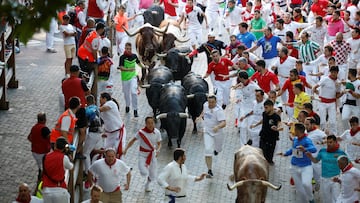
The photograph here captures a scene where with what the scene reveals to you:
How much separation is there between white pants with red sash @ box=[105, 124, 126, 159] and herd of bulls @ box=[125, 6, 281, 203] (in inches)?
71.7

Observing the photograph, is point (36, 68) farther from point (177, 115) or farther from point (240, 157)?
point (240, 157)

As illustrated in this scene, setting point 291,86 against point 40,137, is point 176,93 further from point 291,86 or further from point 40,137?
point 40,137

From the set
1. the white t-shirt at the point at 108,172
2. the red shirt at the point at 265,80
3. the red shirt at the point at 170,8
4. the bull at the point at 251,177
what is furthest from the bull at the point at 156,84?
the red shirt at the point at 170,8

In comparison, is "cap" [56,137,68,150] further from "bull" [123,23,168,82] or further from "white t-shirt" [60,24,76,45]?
"bull" [123,23,168,82]

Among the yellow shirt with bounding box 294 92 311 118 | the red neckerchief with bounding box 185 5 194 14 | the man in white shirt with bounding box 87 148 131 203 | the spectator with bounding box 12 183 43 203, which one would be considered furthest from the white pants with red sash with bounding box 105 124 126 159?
the red neckerchief with bounding box 185 5 194 14

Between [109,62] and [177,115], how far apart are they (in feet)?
6.57

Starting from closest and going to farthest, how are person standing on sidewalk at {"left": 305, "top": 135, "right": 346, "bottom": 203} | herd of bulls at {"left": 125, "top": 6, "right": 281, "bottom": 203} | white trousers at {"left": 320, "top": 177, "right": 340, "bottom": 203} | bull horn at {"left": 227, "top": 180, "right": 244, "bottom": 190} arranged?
bull horn at {"left": 227, "top": 180, "right": 244, "bottom": 190}
herd of bulls at {"left": 125, "top": 6, "right": 281, "bottom": 203}
person standing on sidewalk at {"left": 305, "top": 135, "right": 346, "bottom": 203}
white trousers at {"left": 320, "top": 177, "right": 340, "bottom": 203}

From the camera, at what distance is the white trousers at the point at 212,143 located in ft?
61.2

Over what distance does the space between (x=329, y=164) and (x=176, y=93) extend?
16.8 feet

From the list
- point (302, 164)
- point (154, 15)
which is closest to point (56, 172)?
point (302, 164)

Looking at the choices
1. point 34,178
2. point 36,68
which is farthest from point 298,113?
point 36,68

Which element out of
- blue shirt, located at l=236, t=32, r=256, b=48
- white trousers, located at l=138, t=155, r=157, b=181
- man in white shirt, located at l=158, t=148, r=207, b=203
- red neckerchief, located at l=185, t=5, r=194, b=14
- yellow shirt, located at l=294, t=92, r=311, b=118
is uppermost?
red neckerchief, located at l=185, t=5, r=194, b=14

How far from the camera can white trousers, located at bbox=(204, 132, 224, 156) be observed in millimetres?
18641

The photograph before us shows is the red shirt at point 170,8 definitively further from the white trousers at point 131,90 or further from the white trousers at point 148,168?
the white trousers at point 148,168
